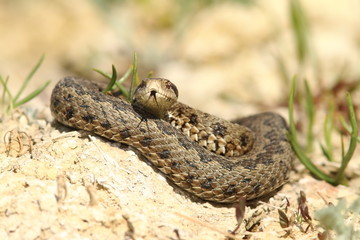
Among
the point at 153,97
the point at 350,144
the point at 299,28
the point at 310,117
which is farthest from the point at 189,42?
the point at 350,144

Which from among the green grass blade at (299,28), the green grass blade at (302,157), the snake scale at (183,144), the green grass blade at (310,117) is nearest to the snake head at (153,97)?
the snake scale at (183,144)

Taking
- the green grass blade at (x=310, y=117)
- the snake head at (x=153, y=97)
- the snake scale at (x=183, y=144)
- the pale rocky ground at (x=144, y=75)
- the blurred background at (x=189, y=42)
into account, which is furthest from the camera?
the blurred background at (x=189, y=42)

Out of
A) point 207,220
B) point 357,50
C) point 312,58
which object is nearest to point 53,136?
point 207,220

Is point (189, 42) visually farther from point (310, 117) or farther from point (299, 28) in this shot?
point (310, 117)

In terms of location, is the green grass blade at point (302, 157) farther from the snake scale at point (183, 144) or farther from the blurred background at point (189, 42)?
the blurred background at point (189, 42)

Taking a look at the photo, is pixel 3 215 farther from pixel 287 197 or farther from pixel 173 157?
pixel 287 197
